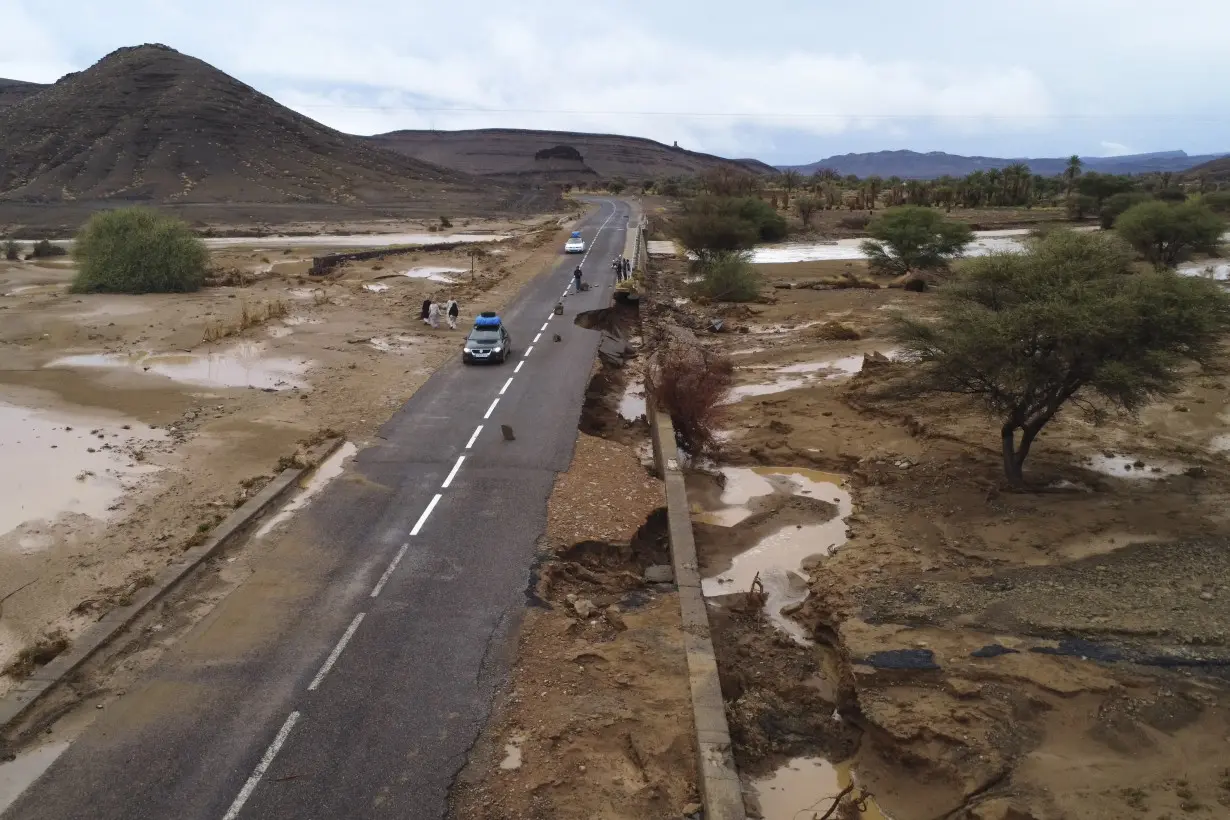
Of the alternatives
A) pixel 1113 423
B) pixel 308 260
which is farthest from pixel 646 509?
pixel 308 260

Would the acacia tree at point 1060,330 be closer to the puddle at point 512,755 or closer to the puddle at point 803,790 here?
the puddle at point 803,790

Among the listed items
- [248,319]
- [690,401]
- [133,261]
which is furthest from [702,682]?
[133,261]

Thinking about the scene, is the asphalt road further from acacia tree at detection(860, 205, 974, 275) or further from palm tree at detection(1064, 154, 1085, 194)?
palm tree at detection(1064, 154, 1085, 194)

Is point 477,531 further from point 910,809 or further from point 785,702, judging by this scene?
point 910,809

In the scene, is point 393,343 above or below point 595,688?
above

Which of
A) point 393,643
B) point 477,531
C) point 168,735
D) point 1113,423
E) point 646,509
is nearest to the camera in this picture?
point 168,735

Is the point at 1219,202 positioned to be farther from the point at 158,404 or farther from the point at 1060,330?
the point at 158,404
